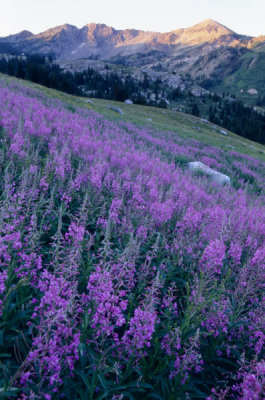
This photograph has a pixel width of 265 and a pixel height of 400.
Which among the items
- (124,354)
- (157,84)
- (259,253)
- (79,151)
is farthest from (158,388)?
(157,84)

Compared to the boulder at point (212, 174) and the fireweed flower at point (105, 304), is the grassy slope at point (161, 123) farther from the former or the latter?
the fireweed flower at point (105, 304)

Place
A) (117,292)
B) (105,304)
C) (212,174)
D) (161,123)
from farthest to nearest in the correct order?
1. (161,123)
2. (212,174)
3. (117,292)
4. (105,304)

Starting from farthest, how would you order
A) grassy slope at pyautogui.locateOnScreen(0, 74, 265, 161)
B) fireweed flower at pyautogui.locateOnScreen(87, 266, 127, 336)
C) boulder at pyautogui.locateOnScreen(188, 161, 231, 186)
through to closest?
grassy slope at pyautogui.locateOnScreen(0, 74, 265, 161), boulder at pyautogui.locateOnScreen(188, 161, 231, 186), fireweed flower at pyautogui.locateOnScreen(87, 266, 127, 336)

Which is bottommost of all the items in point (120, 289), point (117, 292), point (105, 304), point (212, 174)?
point (212, 174)

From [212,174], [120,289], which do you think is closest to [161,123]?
[212,174]

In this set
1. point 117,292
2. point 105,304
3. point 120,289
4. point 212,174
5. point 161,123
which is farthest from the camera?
point 161,123

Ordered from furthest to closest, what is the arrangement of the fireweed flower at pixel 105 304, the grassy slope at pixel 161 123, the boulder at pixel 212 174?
the grassy slope at pixel 161 123 < the boulder at pixel 212 174 < the fireweed flower at pixel 105 304

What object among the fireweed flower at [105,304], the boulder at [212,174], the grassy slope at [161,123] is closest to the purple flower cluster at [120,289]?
the fireweed flower at [105,304]

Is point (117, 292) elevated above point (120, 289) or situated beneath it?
elevated above

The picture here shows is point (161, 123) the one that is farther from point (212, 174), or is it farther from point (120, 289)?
point (120, 289)

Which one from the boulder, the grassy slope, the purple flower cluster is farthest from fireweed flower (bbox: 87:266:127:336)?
the grassy slope

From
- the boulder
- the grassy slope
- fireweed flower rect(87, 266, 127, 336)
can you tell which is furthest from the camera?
the grassy slope

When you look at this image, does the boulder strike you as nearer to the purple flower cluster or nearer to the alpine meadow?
the alpine meadow

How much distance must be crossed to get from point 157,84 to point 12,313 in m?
163
